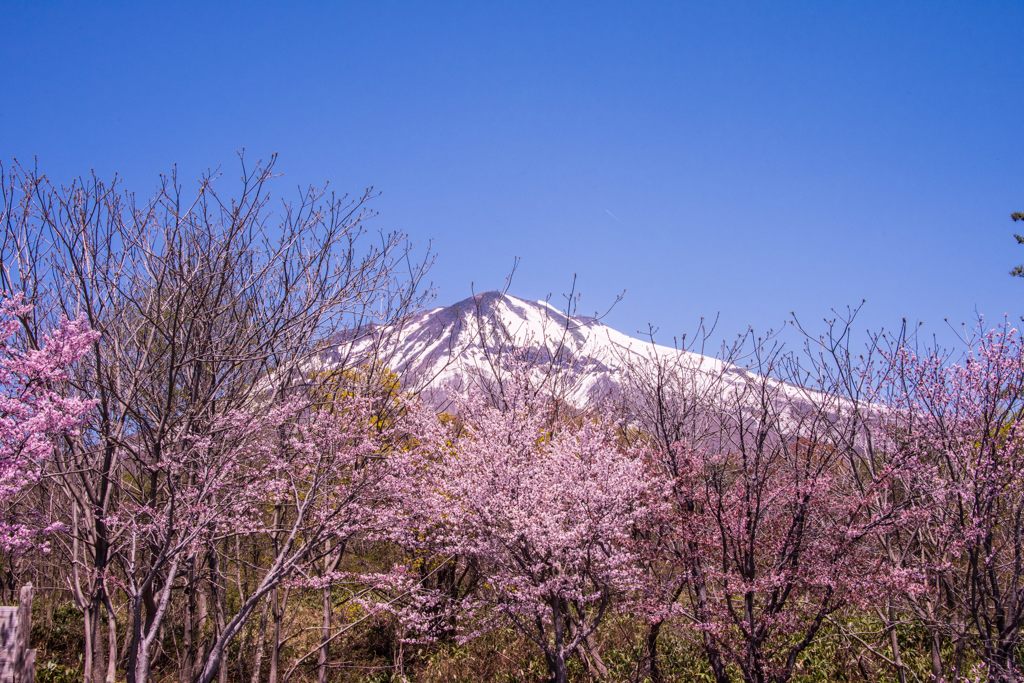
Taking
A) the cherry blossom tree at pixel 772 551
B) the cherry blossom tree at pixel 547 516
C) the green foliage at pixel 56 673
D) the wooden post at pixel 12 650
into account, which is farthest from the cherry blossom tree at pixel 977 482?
the green foliage at pixel 56 673

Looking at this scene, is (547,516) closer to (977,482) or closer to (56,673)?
(977,482)

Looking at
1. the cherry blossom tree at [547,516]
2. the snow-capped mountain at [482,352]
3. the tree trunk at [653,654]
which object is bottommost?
the tree trunk at [653,654]

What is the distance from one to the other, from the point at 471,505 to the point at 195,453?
285 centimetres

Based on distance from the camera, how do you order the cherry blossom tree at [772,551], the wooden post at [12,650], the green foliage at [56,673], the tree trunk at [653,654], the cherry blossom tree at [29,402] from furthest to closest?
1. the green foliage at [56,673]
2. the tree trunk at [653,654]
3. the cherry blossom tree at [772,551]
4. the cherry blossom tree at [29,402]
5. the wooden post at [12,650]

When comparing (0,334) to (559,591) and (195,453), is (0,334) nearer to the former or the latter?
(195,453)

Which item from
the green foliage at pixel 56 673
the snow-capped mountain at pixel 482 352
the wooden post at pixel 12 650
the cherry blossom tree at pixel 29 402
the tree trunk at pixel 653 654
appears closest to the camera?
the wooden post at pixel 12 650

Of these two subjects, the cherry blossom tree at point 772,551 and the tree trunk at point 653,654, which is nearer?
the cherry blossom tree at point 772,551

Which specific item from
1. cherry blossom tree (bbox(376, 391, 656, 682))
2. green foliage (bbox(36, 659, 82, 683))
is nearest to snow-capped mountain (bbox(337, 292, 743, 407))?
cherry blossom tree (bbox(376, 391, 656, 682))

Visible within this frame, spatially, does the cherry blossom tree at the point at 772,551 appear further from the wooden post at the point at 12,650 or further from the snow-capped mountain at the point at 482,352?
the wooden post at the point at 12,650

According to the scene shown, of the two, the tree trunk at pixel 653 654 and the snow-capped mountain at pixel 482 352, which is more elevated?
the snow-capped mountain at pixel 482 352

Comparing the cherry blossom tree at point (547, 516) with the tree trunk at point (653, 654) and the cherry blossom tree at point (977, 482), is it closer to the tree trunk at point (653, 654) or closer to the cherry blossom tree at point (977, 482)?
the tree trunk at point (653, 654)

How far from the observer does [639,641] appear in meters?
11.4

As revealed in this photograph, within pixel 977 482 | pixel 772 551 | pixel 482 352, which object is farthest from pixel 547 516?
pixel 482 352

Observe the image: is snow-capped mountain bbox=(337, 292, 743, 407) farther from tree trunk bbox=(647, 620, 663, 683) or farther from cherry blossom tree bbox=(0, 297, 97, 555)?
cherry blossom tree bbox=(0, 297, 97, 555)
